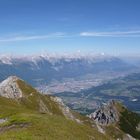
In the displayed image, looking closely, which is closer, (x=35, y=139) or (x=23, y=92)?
(x=35, y=139)

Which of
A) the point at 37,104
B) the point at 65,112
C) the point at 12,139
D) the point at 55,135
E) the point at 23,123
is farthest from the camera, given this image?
the point at 65,112

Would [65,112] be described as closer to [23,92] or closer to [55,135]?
[23,92]

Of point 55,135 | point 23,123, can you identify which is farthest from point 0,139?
point 23,123

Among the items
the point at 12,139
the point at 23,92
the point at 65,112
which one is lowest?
the point at 65,112

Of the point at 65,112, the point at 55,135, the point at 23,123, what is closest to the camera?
the point at 55,135

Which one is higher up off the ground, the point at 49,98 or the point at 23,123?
the point at 23,123

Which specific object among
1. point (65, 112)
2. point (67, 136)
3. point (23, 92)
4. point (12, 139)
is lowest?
point (65, 112)

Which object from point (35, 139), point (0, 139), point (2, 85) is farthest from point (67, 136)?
point (2, 85)

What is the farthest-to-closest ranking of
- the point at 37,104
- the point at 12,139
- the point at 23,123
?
the point at 37,104
the point at 23,123
the point at 12,139

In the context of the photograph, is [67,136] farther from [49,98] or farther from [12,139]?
[49,98]
